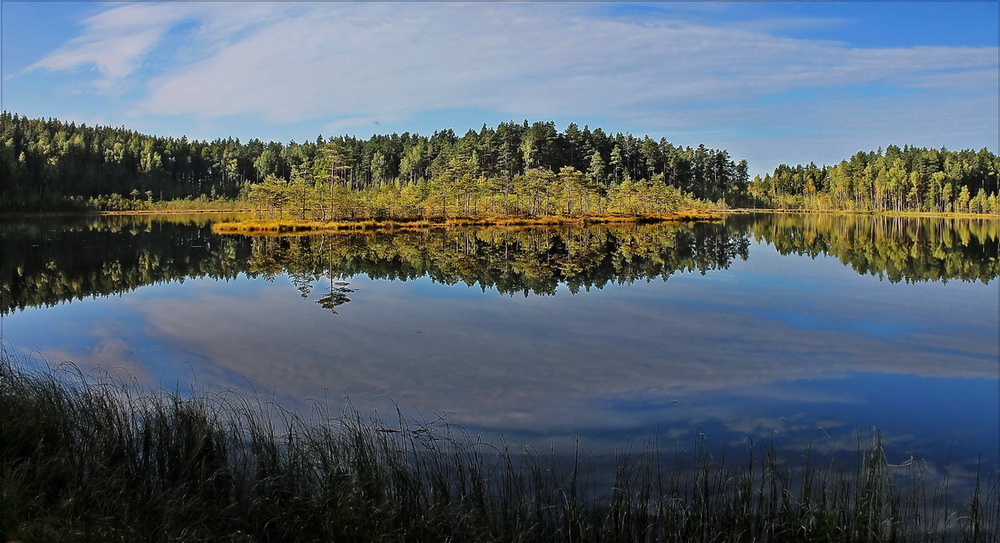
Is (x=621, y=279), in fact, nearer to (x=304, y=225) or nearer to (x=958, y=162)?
(x=304, y=225)

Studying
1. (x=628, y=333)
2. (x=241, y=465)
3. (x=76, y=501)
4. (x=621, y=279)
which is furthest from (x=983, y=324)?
(x=76, y=501)

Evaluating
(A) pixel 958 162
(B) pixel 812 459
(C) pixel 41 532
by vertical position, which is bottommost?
(B) pixel 812 459

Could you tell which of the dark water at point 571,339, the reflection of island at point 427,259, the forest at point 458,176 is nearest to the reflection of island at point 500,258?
the reflection of island at point 427,259

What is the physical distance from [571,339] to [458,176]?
188 ft

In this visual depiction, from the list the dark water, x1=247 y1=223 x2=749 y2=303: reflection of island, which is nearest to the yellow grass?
x1=247 y1=223 x2=749 y2=303: reflection of island

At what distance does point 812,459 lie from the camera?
7129 mm

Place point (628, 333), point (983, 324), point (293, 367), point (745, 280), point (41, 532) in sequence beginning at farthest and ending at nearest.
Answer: point (745, 280) → point (983, 324) → point (628, 333) → point (293, 367) → point (41, 532)

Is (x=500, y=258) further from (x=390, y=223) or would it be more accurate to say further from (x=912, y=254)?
(x=390, y=223)

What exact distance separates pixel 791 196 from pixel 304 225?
4083 inches

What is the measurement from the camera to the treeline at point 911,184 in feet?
312

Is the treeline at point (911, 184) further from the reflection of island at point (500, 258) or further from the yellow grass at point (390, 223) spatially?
the reflection of island at point (500, 258)

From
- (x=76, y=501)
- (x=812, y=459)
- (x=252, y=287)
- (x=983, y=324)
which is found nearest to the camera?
(x=76, y=501)

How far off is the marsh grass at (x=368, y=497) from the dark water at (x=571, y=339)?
1.50 meters

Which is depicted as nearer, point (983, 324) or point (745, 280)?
point (983, 324)
